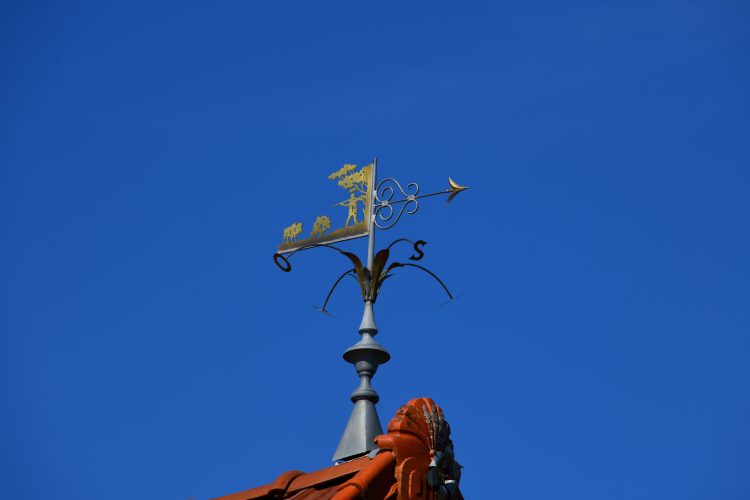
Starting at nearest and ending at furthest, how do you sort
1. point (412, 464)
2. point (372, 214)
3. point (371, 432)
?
point (412, 464), point (371, 432), point (372, 214)

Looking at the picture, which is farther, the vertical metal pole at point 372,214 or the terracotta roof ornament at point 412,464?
the vertical metal pole at point 372,214

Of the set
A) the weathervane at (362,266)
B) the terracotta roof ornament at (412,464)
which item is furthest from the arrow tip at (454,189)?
the terracotta roof ornament at (412,464)

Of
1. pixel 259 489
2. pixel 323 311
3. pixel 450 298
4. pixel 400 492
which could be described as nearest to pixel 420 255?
pixel 450 298

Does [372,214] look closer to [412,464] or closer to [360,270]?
[360,270]

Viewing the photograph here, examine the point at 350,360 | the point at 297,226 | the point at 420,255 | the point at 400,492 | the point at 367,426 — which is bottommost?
the point at 400,492

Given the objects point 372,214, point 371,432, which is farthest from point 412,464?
point 372,214

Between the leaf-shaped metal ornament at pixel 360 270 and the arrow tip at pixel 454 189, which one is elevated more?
the arrow tip at pixel 454 189

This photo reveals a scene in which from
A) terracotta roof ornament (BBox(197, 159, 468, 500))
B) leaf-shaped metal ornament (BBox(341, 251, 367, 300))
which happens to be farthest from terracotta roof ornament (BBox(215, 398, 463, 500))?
leaf-shaped metal ornament (BBox(341, 251, 367, 300))

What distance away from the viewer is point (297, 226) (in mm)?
8211

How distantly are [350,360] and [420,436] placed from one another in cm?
221

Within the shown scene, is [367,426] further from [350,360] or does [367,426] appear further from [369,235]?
[369,235]

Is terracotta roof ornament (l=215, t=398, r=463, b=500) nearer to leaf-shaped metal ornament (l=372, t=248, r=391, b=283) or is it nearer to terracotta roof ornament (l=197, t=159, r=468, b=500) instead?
terracotta roof ornament (l=197, t=159, r=468, b=500)

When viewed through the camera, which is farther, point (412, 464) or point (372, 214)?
point (372, 214)

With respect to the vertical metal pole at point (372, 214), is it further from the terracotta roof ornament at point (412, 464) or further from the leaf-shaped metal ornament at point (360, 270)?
the terracotta roof ornament at point (412, 464)
